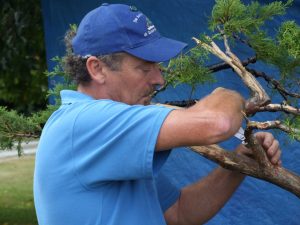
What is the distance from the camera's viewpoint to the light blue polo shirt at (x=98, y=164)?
172 centimetres

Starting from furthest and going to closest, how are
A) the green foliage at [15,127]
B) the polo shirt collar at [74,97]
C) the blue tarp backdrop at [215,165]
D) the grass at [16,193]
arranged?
the grass at [16,193] → the blue tarp backdrop at [215,165] → the green foliage at [15,127] → the polo shirt collar at [74,97]

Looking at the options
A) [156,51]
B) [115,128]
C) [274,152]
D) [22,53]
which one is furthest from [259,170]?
[22,53]

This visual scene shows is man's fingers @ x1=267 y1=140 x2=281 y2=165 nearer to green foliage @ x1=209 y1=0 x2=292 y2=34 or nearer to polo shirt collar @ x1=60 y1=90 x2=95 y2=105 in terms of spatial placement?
green foliage @ x1=209 y1=0 x2=292 y2=34

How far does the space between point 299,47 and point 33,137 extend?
1.46 m

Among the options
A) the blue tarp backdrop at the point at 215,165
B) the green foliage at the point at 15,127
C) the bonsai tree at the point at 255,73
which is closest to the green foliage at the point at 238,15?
the bonsai tree at the point at 255,73

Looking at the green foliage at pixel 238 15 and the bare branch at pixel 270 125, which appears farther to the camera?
the green foliage at pixel 238 15

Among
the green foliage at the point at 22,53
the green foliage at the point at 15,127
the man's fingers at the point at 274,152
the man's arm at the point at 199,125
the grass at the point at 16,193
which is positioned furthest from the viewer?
the grass at the point at 16,193

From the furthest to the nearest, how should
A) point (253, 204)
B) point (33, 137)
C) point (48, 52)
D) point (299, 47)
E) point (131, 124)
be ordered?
point (48, 52)
point (253, 204)
point (33, 137)
point (299, 47)
point (131, 124)

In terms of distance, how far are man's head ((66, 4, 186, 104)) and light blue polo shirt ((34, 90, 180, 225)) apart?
0.24 feet

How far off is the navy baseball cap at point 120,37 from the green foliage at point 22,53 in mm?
5291

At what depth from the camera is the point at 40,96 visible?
803 cm

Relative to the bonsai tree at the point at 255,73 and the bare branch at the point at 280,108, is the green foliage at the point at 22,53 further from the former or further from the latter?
the bare branch at the point at 280,108

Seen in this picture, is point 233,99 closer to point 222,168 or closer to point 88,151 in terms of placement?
point 88,151

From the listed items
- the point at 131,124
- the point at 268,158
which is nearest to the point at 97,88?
the point at 131,124
